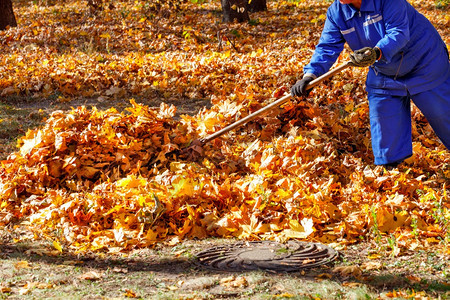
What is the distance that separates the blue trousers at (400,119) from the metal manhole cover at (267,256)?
4.43 ft

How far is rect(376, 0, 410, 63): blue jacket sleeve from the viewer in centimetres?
390

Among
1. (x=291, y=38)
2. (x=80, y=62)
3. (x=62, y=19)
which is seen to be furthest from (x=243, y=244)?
(x=62, y=19)

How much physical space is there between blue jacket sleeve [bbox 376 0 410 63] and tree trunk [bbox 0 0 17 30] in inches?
446

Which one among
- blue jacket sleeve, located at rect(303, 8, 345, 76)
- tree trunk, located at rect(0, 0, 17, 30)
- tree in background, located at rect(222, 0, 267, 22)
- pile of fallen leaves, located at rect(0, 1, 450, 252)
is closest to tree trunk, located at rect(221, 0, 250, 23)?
tree in background, located at rect(222, 0, 267, 22)

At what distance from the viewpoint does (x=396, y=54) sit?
163 inches

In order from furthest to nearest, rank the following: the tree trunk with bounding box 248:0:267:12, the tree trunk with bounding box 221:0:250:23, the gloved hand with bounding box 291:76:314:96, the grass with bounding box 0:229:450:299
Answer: the tree trunk with bounding box 248:0:267:12 → the tree trunk with bounding box 221:0:250:23 → the gloved hand with bounding box 291:76:314:96 → the grass with bounding box 0:229:450:299

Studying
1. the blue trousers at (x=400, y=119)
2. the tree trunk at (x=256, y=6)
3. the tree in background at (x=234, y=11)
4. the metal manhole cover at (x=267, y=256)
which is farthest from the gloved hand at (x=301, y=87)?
the tree trunk at (x=256, y=6)

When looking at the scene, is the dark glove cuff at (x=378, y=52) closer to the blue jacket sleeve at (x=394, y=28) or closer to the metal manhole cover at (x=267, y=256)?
the blue jacket sleeve at (x=394, y=28)

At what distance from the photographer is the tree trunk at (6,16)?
13054mm

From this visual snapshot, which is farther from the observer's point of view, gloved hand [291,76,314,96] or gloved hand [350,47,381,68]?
gloved hand [291,76,314,96]

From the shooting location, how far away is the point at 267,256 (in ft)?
11.2

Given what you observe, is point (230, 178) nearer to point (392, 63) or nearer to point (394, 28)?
point (392, 63)

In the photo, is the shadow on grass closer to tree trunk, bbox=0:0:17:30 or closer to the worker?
the worker

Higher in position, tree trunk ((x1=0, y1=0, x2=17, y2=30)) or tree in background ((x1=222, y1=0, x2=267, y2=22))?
tree trunk ((x1=0, y1=0, x2=17, y2=30))
